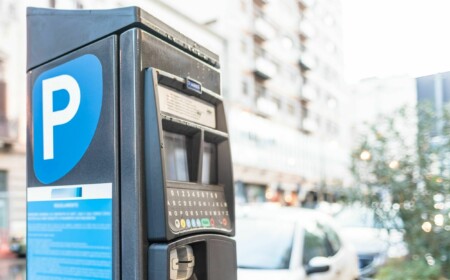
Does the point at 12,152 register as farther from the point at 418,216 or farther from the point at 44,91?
the point at 44,91

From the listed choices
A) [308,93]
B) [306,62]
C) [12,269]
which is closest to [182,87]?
[12,269]

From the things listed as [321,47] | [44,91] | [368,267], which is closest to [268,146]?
[321,47]

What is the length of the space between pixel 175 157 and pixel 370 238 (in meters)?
5.54

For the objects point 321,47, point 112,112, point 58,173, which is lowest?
point 58,173

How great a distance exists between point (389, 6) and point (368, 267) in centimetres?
369

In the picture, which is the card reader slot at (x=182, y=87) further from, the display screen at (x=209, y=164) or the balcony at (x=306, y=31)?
the balcony at (x=306, y=31)

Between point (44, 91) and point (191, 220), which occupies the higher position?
point (44, 91)

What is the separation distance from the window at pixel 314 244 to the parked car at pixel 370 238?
52 cm

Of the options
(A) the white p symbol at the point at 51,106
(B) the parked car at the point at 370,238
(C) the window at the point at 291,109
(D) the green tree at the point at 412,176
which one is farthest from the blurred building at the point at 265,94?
(A) the white p symbol at the point at 51,106

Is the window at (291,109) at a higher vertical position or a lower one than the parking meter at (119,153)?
higher

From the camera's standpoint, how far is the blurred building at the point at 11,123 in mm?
11242

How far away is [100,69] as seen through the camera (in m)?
1.51

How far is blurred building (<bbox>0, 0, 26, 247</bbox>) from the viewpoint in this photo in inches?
443

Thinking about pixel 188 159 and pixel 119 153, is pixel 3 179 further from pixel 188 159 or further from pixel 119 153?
pixel 119 153
